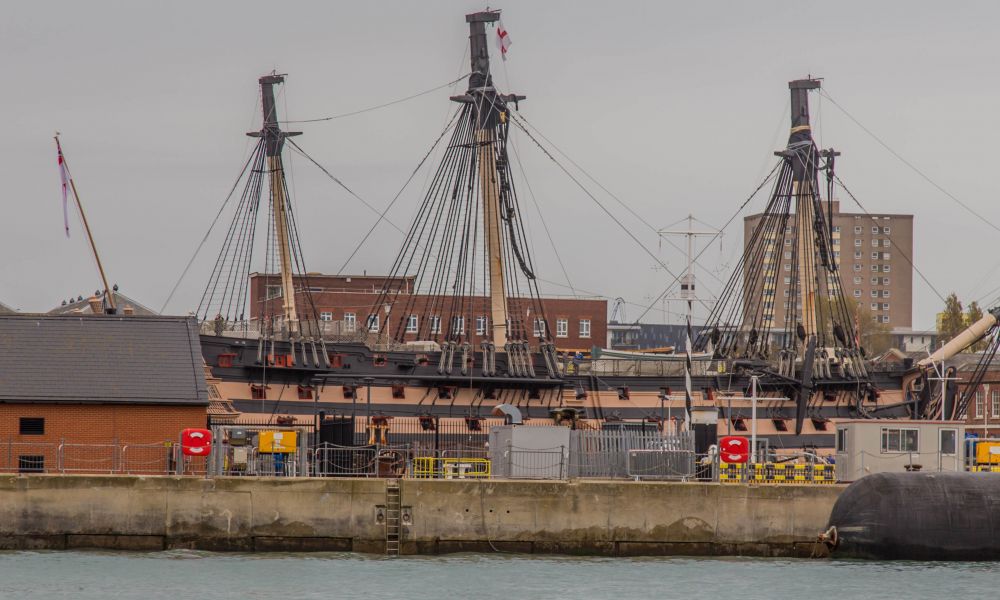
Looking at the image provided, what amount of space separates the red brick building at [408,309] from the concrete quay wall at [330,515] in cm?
6291

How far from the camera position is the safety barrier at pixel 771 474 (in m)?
51.3

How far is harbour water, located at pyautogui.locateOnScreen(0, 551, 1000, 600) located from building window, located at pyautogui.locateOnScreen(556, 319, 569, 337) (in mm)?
82623

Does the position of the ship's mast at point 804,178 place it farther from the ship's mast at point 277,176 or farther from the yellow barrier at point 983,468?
the yellow barrier at point 983,468

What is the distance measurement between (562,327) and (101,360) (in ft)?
263

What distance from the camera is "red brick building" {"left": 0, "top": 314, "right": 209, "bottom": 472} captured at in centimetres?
5147

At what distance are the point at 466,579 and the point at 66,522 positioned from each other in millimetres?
12522

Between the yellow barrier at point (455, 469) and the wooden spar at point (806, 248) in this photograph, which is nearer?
the yellow barrier at point (455, 469)

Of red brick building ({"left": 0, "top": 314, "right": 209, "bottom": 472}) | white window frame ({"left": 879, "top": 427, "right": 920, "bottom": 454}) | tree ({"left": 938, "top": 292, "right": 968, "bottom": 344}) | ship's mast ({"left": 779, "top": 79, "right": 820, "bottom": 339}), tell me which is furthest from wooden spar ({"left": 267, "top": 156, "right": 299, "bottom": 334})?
tree ({"left": 938, "top": 292, "right": 968, "bottom": 344})

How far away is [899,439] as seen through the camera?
5197 centimetres

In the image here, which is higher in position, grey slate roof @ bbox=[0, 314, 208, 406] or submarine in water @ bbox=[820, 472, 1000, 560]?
grey slate roof @ bbox=[0, 314, 208, 406]

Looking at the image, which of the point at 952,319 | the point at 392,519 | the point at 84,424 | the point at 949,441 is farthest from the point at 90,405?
the point at 952,319

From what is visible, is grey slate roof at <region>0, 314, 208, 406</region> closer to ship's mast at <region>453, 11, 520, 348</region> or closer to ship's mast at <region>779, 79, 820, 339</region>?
ship's mast at <region>453, 11, 520, 348</region>

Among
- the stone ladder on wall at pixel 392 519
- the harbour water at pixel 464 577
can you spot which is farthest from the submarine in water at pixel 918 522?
the stone ladder on wall at pixel 392 519

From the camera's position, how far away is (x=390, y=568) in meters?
45.5
